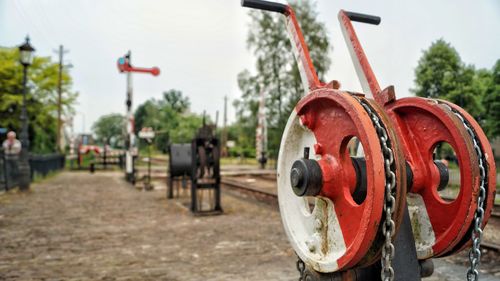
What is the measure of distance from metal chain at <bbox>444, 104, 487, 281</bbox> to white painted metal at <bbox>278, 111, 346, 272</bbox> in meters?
0.59

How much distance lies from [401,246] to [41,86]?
3084 centimetres

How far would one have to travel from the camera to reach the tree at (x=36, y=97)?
24.3m

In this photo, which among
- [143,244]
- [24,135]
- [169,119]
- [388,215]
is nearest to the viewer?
[388,215]

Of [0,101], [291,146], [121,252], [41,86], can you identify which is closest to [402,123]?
[291,146]

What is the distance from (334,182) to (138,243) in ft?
13.5

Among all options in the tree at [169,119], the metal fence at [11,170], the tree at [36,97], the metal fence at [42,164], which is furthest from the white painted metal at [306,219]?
the tree at [169,119]

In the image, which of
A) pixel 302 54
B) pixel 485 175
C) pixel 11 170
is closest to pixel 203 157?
pixel 302 54

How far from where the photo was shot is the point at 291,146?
2654 millimetres

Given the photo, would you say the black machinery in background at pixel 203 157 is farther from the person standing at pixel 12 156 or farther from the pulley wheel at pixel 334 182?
the person standing at pixel 12 156

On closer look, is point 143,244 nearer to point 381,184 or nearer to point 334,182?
point 334,182

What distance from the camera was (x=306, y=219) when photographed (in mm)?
2520

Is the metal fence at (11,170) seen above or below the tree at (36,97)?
below

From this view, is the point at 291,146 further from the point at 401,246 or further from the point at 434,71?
the point at 434,71

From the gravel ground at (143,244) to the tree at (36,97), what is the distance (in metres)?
17.4
